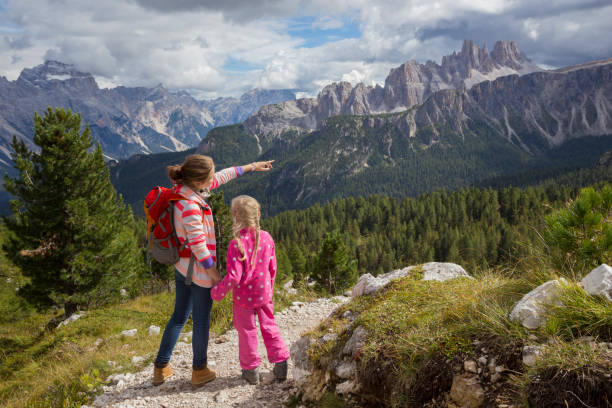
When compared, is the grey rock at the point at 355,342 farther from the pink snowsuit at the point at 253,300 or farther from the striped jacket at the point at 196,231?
the striped jacket at the point at 196,231

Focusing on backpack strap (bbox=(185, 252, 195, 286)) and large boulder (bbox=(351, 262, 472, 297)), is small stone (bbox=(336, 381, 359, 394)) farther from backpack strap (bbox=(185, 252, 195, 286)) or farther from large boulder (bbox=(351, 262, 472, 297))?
backpack strap (bbox=(185, 252, 195, 286))

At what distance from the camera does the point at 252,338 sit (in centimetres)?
558

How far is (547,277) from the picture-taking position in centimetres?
405

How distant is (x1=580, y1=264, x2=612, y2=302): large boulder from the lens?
3.09 meters

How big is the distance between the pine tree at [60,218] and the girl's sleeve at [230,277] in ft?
43.9

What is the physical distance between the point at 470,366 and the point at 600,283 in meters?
1.44

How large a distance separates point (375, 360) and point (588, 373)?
2.01 meters

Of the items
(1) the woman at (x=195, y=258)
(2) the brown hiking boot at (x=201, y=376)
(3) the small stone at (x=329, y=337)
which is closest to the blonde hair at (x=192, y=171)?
(1) the woman at (x=195, y=258)

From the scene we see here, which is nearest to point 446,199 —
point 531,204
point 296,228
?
point 531,204

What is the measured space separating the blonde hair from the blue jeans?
4.99 feet

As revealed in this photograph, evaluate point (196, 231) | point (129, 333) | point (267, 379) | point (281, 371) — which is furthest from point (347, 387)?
point (129, 333)

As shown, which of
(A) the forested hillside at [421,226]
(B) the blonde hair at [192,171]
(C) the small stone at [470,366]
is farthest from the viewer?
(A) the forested hillside at [421,226]

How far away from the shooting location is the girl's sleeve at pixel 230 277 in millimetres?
5141

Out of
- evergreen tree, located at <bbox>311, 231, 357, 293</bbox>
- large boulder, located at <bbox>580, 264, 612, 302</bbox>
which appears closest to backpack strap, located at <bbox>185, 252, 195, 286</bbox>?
large boulder, located at <bbox>580, 264, 612, 302</bbox>
